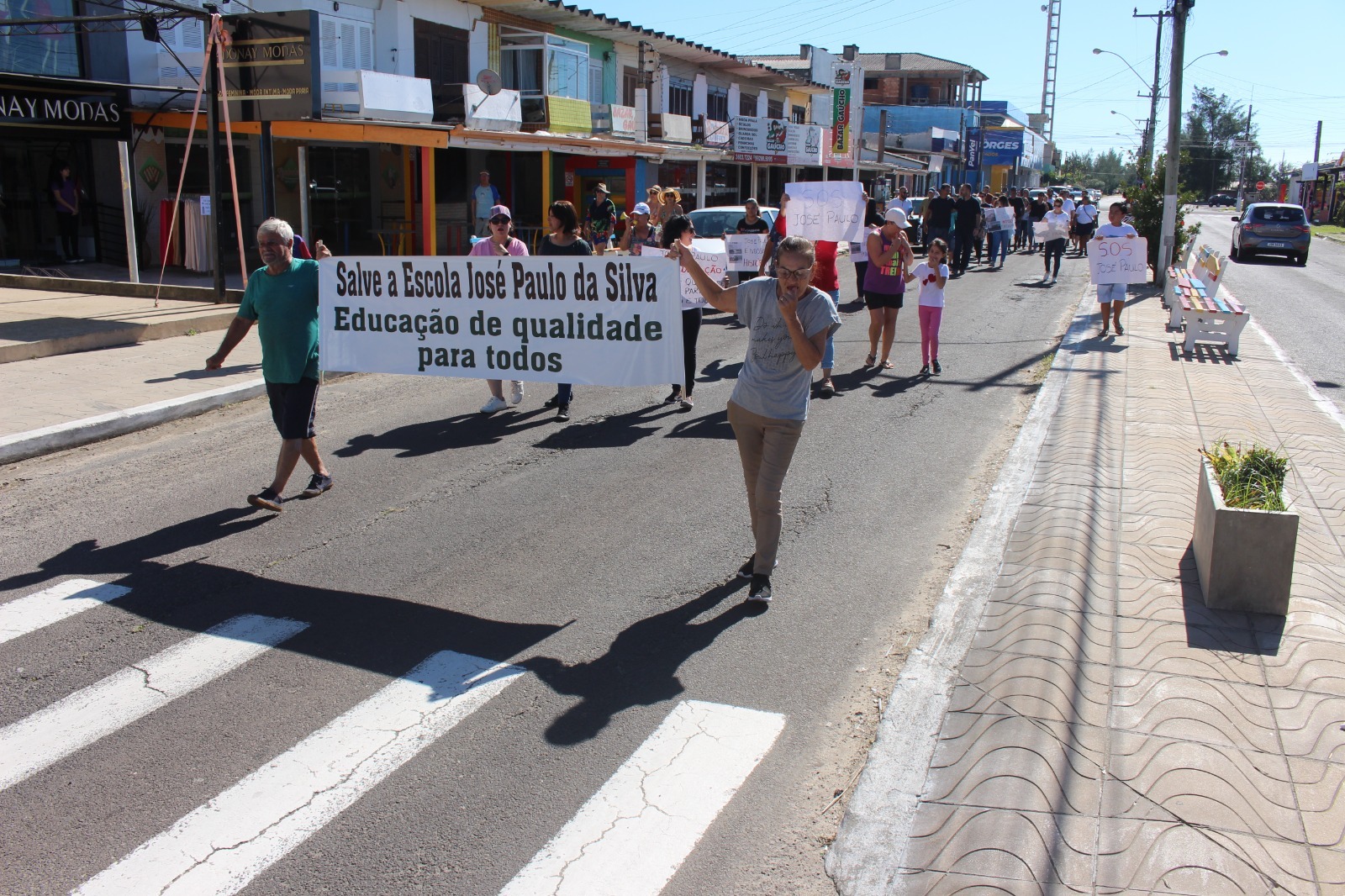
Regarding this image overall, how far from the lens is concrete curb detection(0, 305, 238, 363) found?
37.9ft

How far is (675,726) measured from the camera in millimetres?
4320

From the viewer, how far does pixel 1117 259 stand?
1391 centimetres

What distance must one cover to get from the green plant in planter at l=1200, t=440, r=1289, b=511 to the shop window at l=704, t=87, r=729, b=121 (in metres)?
35.8

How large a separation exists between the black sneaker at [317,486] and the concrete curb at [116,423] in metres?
0.80

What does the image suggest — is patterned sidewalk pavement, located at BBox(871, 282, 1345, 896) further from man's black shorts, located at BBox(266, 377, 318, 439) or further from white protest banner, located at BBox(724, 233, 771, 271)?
white protest banner, located at BBox(724, 233, 771, 271)

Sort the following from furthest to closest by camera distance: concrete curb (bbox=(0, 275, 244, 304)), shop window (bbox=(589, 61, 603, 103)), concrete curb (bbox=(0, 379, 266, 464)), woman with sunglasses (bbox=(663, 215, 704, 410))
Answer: shop window (bbox=(589, 61, 603, 103)) → concrete curb (bbox=(0, 275, 244, 304)) → woman with sunglasses (bbox=(663, 215, 704, 410)) → concrete curb (bbox=(0, 379, 266, 464))

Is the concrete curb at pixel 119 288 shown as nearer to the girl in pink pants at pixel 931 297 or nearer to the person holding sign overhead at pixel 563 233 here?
the person holding sign overhead at pixel 563 233

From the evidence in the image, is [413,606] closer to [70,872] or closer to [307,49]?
[70,872]

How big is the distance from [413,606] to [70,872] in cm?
227

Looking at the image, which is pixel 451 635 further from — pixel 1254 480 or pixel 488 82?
pixel 488 82

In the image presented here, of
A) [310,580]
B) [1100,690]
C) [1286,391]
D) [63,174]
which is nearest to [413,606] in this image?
[310,580]

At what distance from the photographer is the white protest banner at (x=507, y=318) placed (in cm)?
616

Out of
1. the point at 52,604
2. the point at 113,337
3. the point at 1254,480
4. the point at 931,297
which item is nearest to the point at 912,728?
the point at 1254,480

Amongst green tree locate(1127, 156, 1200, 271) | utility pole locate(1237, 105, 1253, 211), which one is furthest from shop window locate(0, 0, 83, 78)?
utility pole locate(1237, 105, 1253, 211)
